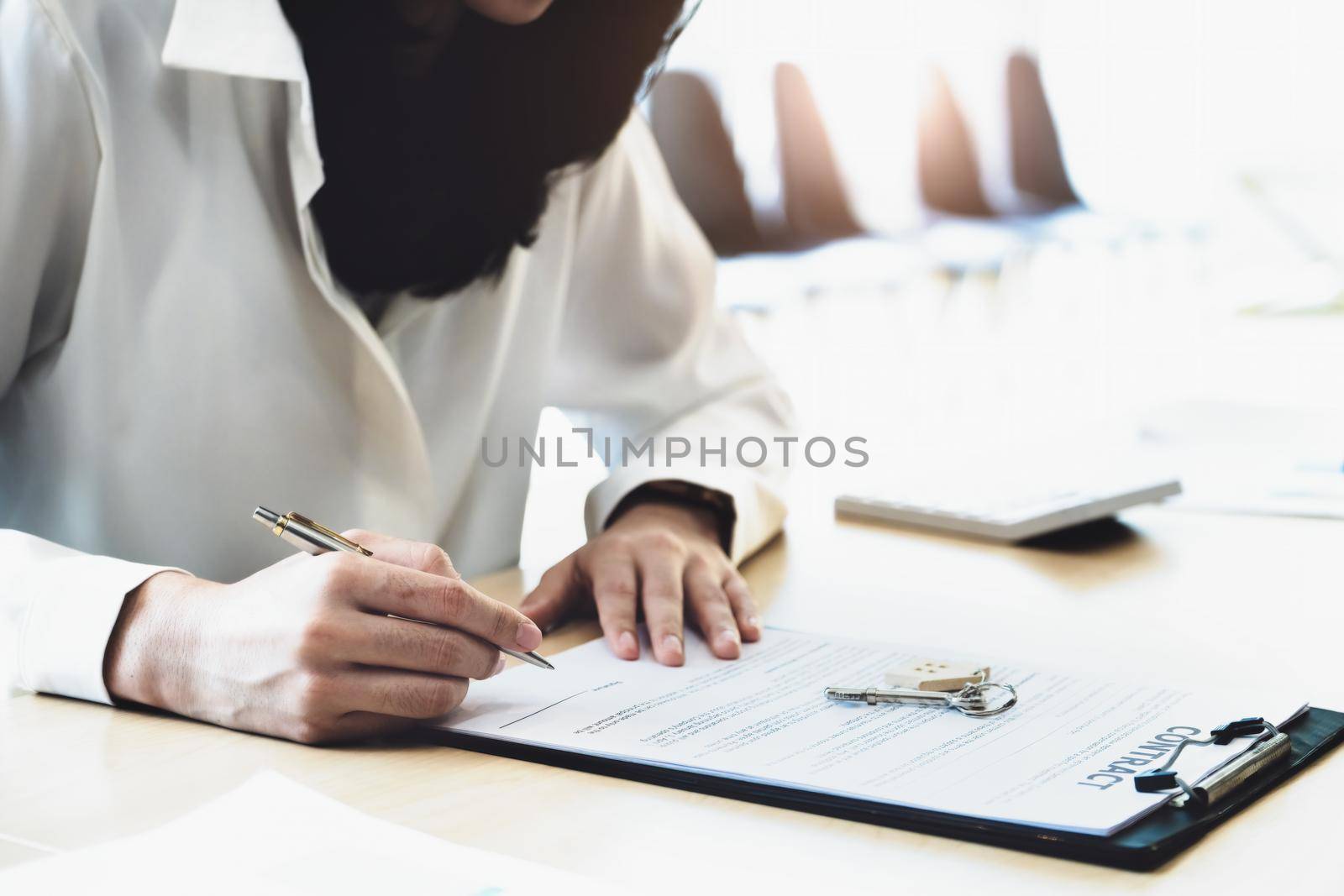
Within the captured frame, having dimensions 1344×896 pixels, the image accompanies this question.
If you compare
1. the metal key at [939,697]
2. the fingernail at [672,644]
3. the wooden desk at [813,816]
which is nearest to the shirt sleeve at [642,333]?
the wooden desk at [813,816]

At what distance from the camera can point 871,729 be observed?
2.09 ft

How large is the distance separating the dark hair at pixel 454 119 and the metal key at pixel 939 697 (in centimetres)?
57

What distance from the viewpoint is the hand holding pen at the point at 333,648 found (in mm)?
633

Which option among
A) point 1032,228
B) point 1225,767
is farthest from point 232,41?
Result: point 1032,228

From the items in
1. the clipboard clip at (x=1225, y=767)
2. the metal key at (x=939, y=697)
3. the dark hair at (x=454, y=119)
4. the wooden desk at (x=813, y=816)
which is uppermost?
the dark hair at (x=454, y=119)

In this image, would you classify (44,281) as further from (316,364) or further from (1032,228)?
(1032,228)

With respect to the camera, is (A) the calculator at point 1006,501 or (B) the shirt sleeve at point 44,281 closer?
(B) the shirt sleeve at point 44,281

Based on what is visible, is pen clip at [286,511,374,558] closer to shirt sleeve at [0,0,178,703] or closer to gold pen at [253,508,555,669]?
gold pen at [253,508,555,669]

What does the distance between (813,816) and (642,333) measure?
2.73 feet

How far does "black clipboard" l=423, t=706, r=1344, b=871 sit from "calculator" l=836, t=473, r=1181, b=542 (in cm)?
43

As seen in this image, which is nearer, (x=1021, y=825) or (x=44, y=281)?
(x=1021, y=825)

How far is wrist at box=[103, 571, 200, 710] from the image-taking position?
68 centimetres
